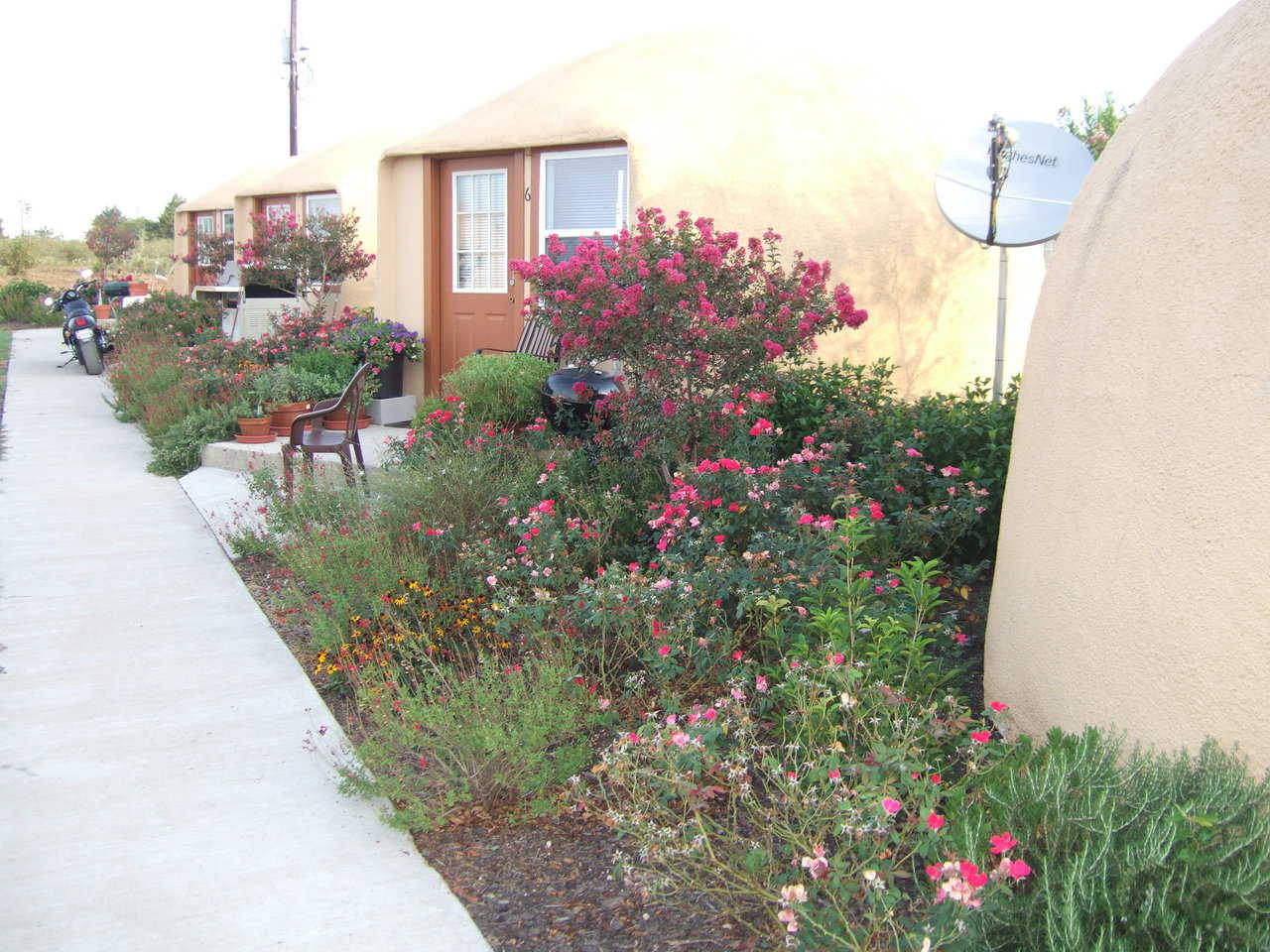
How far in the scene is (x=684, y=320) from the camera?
5.92 meters

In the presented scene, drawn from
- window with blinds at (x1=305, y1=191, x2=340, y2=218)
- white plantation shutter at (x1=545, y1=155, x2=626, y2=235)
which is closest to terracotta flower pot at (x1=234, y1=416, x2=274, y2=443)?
white plantation shutter at (x1=545, y1=155, x2=626, y2=235)

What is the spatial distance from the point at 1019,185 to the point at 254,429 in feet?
20.9

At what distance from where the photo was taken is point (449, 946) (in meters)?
3.02

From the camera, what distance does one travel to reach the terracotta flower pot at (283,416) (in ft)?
32.0

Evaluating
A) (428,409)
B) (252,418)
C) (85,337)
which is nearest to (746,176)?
(428,409)

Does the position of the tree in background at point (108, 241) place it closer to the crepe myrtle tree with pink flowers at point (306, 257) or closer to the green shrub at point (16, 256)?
the green shrub at point (16, 256)

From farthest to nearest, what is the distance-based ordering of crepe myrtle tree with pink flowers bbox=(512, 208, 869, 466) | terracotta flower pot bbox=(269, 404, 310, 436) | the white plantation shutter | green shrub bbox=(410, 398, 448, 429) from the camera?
terracotta flower pot bbox=(269, 404, 310, 436)
the white plantation shutter
green shrub bbox=(410, 398, 448, 429)
crepe myrtle tree with pink flowers bbox=(512, 208, 869, 466)

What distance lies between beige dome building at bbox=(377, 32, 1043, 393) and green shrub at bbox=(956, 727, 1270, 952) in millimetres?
6442

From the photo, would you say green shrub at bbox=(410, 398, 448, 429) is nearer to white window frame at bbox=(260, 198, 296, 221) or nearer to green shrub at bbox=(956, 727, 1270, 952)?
green shrub at bbox=(956, 727, 1270, 952)

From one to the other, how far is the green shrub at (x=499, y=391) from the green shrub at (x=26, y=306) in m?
22.2

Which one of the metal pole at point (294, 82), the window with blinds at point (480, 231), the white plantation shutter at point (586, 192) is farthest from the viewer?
the metal pole at point (294, 82)

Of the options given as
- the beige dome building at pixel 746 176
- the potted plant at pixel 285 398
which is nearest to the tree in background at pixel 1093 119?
the beige dome building at pixel 746 176

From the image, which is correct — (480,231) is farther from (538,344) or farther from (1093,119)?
(1093,119)

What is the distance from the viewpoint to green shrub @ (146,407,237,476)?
30.5 ft
